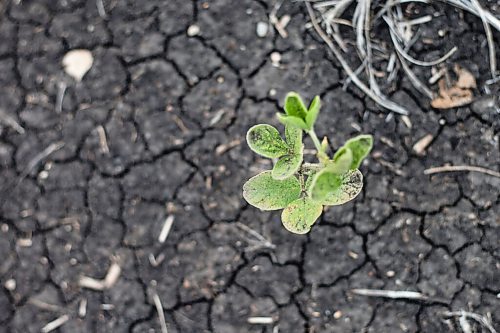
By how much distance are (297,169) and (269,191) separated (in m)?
0.11

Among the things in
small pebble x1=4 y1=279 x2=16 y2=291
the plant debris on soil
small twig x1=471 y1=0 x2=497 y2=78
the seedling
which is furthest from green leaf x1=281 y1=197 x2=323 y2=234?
small pebble x1=4 y1=279 x2=16 y2=291

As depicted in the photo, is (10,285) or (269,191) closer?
(269,191)

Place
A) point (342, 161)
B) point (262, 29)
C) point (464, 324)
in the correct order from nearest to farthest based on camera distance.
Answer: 1. point (342, 161)
2. point (464, 324)
3. point (262, 29)

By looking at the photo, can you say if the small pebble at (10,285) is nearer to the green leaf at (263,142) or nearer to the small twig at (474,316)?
the green leaf at (263,142)

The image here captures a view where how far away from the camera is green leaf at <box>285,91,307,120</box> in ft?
4.10

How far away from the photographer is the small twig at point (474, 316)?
1.85 m

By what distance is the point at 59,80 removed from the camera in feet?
6.60

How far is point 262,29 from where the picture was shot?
1975 mm

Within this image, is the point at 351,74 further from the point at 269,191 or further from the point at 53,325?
the point at 53,325

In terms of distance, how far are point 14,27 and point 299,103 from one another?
1204mm

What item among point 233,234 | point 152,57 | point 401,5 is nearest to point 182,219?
point 233,234

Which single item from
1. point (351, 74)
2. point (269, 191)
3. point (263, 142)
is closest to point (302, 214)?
point (269, 191)

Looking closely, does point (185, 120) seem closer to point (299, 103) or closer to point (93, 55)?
point (93, 55)

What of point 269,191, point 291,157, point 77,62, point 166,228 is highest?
point 291,157
